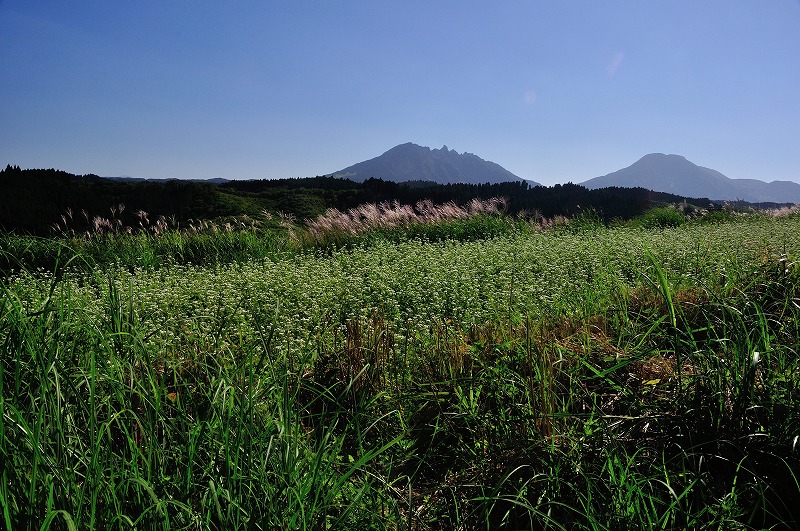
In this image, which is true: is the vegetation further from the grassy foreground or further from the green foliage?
the grassy foreground

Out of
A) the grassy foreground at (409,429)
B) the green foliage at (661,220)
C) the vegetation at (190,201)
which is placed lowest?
the grassy foreground at (409,429)

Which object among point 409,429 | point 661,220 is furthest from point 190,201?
point 409,429

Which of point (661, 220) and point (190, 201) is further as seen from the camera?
point (190, 201)

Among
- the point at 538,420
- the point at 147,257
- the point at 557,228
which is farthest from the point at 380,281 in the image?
the point at 557,228

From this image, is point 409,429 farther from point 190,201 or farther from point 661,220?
point 190,201

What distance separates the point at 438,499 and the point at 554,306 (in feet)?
11.0

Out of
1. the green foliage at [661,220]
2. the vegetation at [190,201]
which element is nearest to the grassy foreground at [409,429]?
the green foliage at [661,220]

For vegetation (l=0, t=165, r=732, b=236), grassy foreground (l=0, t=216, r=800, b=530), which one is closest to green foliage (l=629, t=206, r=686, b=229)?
vegetation (l=0, t=165, r=732, b=236)

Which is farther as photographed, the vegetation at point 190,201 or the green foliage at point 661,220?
the vegetation at point 190,201

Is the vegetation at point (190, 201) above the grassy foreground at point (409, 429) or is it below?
above

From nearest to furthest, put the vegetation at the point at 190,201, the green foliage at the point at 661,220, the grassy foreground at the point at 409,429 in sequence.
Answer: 1. the grassy foreground at the point at 409,429
2. the green foliage at the point at 661,220
3. the vegetation at the point at 190,201

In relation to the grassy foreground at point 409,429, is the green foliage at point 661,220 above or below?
above

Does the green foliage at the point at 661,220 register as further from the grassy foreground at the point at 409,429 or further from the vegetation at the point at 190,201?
the grassy foreground at the point at 409,429

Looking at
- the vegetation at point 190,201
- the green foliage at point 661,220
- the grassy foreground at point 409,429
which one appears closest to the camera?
the grassy foreground at point 409,429
